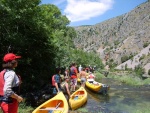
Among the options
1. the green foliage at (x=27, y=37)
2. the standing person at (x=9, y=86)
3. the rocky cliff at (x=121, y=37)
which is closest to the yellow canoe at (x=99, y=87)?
the green foliage at (x=27, y=37)

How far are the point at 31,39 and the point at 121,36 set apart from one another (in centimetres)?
11958

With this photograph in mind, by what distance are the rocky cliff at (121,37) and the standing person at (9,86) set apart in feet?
284

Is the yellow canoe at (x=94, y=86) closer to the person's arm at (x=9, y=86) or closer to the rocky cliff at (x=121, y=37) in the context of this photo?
the person's arm at (x=9, y=86)

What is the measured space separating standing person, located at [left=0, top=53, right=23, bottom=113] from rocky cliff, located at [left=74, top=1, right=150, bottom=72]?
8657 centimetres

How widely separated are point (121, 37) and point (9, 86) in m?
131

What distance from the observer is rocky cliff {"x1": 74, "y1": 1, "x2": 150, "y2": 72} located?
366ft

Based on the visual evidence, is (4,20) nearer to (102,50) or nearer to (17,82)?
(17,82)

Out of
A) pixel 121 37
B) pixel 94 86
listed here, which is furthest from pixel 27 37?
pixel 121 37

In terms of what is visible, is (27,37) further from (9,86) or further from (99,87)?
(9,86)

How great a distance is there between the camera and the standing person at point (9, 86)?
4.61m

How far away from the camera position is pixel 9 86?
15.0 ft

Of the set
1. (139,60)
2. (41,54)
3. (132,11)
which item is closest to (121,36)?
(132,11)

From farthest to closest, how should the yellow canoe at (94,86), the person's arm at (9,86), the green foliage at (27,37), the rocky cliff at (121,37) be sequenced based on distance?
the rocky cliff at (121,37)
the yellow canoe at (94,86)
the green foliage at (27,37)
the person's arm at (9,86)

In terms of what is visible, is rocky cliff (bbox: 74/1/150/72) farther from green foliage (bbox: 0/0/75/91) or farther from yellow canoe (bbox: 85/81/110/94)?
green foliage (bbox: 0/0/75/91)
